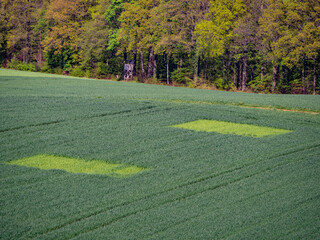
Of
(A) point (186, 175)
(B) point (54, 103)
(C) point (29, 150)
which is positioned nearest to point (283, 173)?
(A) point (186, 175)

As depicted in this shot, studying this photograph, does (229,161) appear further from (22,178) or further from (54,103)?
(54,103)

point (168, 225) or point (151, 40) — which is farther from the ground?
point (151, 40)

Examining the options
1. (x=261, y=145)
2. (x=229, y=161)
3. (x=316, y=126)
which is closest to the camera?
(x=229, y=161)

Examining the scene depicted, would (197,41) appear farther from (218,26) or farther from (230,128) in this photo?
(230,128)

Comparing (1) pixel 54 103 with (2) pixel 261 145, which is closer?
(2) pixel 261 145

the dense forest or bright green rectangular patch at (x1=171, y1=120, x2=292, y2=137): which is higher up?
the dense forest

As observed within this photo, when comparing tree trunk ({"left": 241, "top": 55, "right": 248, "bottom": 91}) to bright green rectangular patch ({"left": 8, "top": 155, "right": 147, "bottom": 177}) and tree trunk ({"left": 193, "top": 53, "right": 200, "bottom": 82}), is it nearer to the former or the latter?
tree trunk ({"left": 193, "top": 53, "right": 200, "bottom": 82})

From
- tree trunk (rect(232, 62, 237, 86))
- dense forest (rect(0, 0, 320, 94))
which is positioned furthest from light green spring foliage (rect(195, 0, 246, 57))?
tree trunk (rect(232, 62, 237, 86))

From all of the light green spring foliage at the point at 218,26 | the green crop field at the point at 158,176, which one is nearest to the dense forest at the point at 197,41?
the light green spring foliage at the point at 218,26
